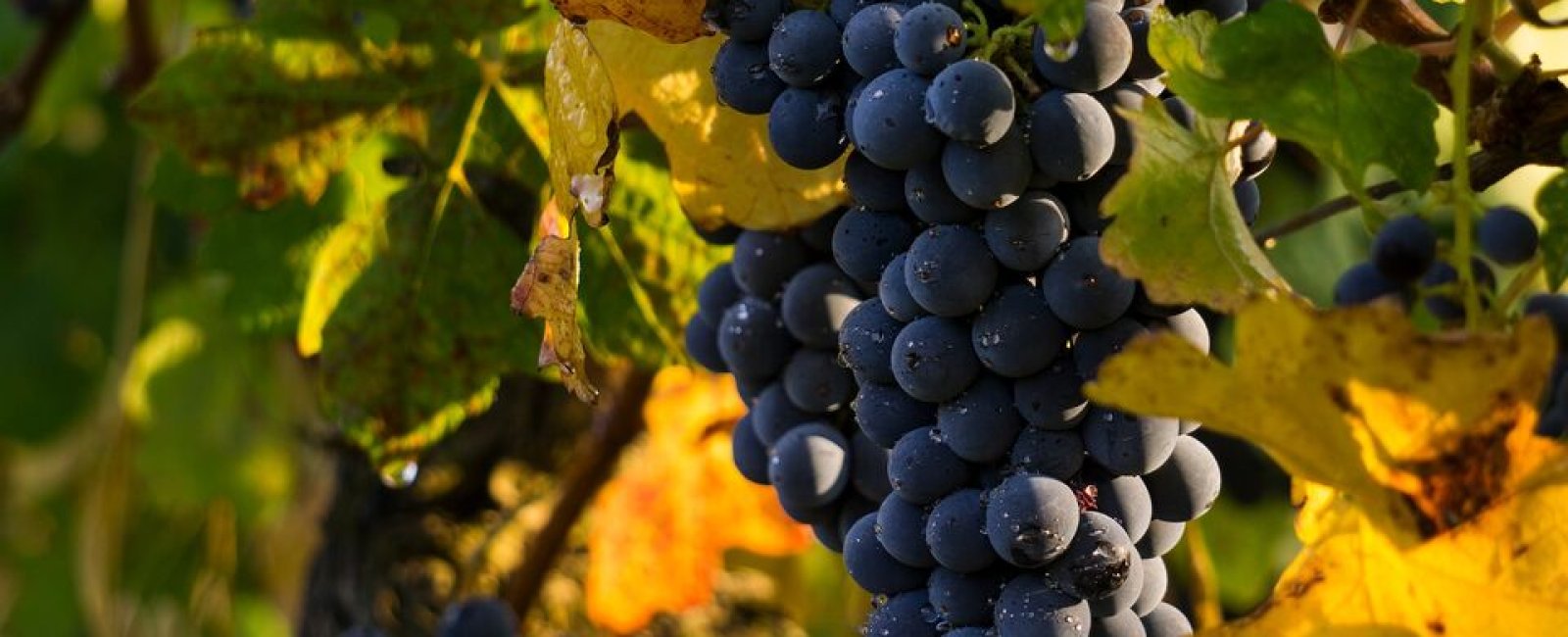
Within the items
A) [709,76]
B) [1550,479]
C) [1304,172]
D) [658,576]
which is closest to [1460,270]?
[1550,479]

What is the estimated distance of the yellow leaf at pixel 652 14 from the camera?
0.62m

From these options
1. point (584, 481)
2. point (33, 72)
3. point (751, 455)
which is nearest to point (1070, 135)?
point (751, 455)

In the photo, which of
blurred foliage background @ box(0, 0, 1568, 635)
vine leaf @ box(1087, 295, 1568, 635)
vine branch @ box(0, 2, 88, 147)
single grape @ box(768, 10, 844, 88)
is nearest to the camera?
vine leaf @ box(1087, 295, 1568, 635)

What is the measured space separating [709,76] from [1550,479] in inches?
15.2

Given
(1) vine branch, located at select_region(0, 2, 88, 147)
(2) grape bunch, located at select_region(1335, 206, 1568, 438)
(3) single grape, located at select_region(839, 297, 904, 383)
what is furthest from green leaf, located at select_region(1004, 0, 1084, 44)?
→ (1) vine branch, located at select_region(0, 2, 88, 147)

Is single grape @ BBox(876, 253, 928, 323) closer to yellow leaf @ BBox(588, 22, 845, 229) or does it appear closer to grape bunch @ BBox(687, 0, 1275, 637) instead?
grape bunch @ BBox(687, 0, 1275, 637)

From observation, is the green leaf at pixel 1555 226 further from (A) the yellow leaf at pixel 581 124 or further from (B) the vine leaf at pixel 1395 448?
(A) the yellow leaf at pixel 581 124

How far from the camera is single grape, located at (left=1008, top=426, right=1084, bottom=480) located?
575mm

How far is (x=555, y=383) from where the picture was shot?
1389 millimetres

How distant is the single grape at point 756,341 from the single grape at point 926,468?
0.36 feet

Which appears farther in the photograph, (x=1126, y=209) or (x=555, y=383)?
(x=555, y=383)

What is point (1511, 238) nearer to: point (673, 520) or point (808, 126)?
point (808, 126)

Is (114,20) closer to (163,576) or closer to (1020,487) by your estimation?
(163,576)

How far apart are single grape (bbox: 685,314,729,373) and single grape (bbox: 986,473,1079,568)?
0.72ft
